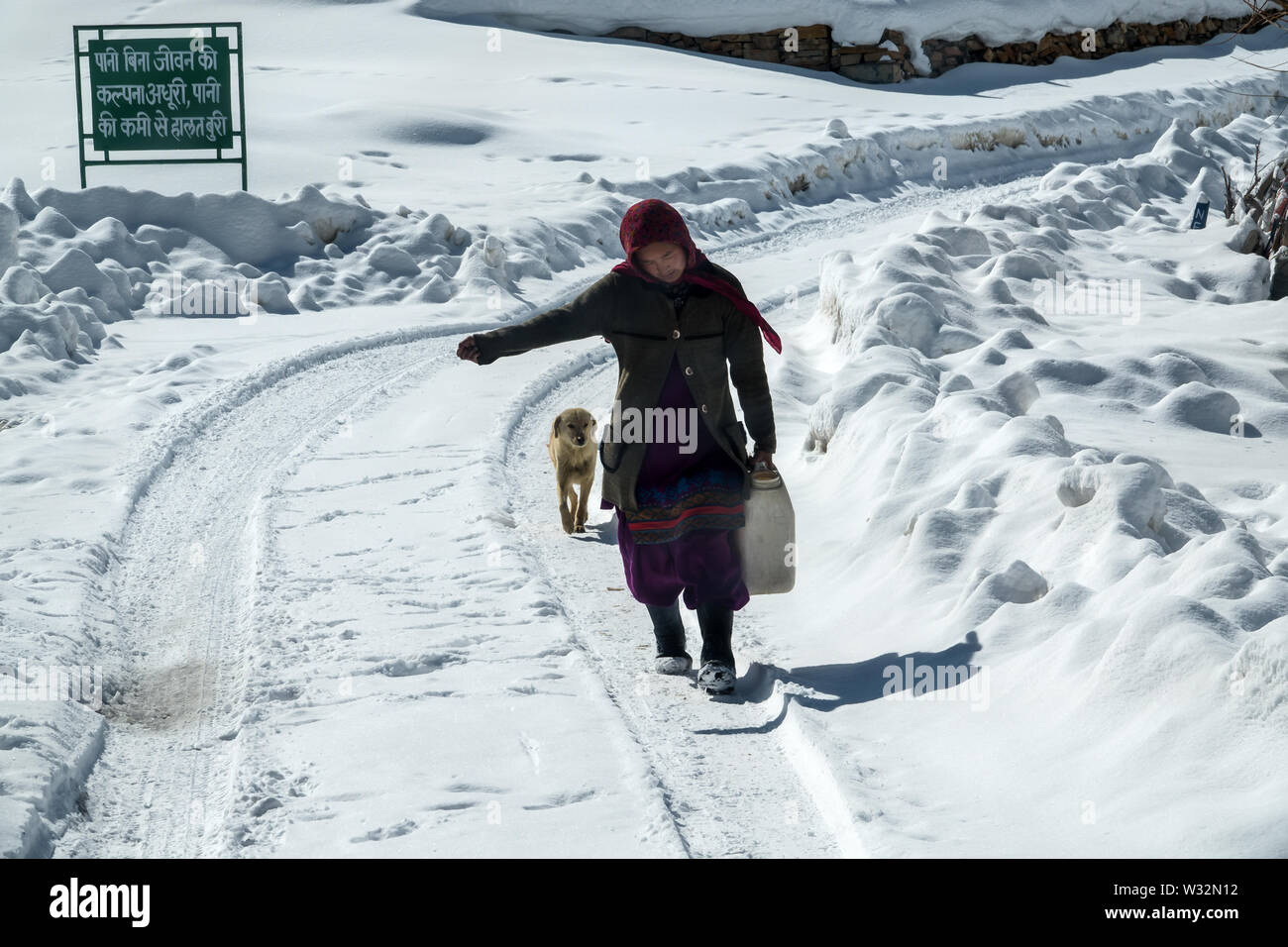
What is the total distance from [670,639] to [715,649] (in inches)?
7.1

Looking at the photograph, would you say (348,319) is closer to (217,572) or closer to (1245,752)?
(217,572)

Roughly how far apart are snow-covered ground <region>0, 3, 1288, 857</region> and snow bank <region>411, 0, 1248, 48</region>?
41.8 feet

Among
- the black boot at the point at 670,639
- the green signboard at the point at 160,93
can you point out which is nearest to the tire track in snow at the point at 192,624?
the black boot at the point at 670,639

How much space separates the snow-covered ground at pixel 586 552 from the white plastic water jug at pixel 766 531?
0.37 metres

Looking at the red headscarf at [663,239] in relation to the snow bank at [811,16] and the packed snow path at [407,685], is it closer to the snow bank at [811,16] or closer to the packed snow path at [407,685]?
the packed snow path at [407,685]

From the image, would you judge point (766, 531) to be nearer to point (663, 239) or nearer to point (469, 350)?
point (663, 239)

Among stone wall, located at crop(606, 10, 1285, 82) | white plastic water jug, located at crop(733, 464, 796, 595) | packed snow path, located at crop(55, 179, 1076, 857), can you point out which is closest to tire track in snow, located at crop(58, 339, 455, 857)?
packed snow path, located at crop(55, 179, 1076, 857)

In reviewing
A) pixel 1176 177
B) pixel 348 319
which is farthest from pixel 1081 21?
pixel 348 319

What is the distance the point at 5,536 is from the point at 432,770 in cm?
273

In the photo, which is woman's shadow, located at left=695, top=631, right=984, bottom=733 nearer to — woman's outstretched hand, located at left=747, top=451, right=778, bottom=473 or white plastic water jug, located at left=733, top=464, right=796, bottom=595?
white plastic water jug, located at left=733, top=464, right=796, bottom=595

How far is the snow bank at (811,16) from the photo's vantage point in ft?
81.1

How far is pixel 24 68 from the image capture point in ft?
72.9

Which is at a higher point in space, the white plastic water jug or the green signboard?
the green signboard

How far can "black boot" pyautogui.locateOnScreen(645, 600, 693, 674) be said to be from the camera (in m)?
4.33
